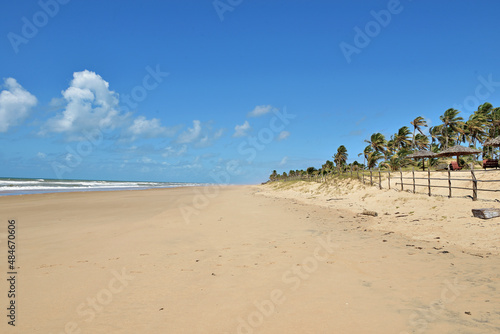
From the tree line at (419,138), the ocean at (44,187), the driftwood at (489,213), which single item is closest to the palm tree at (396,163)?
the tree line at (419,138)

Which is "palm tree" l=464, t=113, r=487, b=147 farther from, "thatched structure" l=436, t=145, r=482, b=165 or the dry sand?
the dry sand

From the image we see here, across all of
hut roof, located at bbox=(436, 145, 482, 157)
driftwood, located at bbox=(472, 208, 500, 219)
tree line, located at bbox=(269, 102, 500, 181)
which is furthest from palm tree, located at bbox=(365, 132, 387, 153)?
driftwood, located at bbox=(472, 208, 500, 219)

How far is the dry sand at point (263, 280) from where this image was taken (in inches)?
147

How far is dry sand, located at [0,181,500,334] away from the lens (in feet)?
12.3

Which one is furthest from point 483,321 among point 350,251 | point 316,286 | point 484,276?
point 350,251

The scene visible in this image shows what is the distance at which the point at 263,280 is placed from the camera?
5254 mm

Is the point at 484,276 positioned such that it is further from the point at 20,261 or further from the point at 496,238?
the point at 20,261

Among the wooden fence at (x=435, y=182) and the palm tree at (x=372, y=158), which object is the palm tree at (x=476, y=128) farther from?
the wooden fence at (x=435, y=182)

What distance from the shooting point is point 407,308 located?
4.01 meters

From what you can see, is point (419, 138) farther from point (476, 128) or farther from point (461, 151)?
point (461, 151)

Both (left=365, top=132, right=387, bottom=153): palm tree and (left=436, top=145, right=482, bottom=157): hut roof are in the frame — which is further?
(left=365, top=132, right=387, bottom=153): palm tree


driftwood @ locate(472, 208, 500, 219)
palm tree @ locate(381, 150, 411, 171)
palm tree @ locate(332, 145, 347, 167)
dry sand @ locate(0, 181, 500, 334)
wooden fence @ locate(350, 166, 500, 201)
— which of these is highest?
palm tree @ locate(332, 145, 347, 167)

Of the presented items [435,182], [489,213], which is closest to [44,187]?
[435,182]

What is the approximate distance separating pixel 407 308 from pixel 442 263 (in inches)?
107
